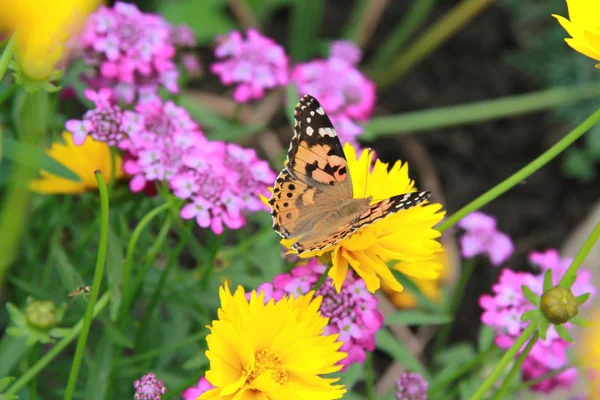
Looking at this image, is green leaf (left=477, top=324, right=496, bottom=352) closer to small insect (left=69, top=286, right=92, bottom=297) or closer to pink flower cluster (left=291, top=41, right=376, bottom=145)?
pink flower cluster (left=291, top=41, right=376, bottom=145)

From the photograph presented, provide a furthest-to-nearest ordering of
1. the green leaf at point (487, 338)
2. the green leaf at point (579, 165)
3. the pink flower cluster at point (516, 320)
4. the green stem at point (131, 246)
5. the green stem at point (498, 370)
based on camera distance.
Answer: the green leaf at point (579, 165), the green leaf at point (487, 338), the pink flower cluster at point (516, 320), the green stem at point (131, 246), the green stem at point (498, 370)

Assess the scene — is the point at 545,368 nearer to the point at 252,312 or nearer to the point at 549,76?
the point at 252,312

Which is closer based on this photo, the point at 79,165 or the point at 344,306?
the point at 344,306

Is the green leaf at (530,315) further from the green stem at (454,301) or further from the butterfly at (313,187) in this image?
the green stem at (454,301)

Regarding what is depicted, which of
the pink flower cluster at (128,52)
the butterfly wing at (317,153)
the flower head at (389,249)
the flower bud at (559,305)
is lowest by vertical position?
the flower bud at (559,305)

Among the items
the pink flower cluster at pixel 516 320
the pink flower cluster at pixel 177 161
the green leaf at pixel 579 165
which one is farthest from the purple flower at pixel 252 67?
the green leaf at pixel 579 165

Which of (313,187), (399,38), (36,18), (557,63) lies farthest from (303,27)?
(36,18)

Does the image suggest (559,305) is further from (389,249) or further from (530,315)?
(389,249)
